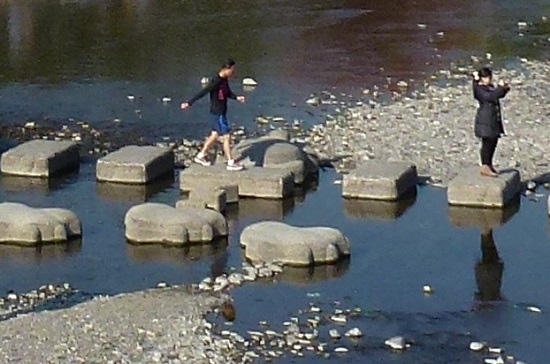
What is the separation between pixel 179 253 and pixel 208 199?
1787 mm

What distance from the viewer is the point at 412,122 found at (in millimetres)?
24328

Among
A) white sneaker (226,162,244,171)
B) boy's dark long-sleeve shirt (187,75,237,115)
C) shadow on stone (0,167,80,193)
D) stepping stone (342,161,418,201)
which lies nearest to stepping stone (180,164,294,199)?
white sneaker (226,162,244,171)

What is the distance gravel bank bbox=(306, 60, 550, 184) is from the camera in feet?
70.1

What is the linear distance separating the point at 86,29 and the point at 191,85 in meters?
8.98

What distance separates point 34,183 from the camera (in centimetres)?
2028

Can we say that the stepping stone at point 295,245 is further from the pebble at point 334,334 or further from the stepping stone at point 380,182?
the stepping stone at point 380,182

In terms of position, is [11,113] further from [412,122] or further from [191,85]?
[412,122]

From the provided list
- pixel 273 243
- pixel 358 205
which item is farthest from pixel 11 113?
pixel 273 243

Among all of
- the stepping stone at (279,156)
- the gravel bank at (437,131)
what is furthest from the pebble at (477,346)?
the gravel bank at (437,131)

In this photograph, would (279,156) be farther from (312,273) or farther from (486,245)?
(312,273)

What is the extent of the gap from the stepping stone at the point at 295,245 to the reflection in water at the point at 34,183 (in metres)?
4.82

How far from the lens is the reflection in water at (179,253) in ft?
53.5

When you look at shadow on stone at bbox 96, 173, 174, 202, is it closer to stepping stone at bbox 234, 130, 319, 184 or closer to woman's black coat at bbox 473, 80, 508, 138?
stepping stone at bbox 234, 130, 319, 184

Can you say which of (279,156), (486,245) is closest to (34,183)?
(279,156)
